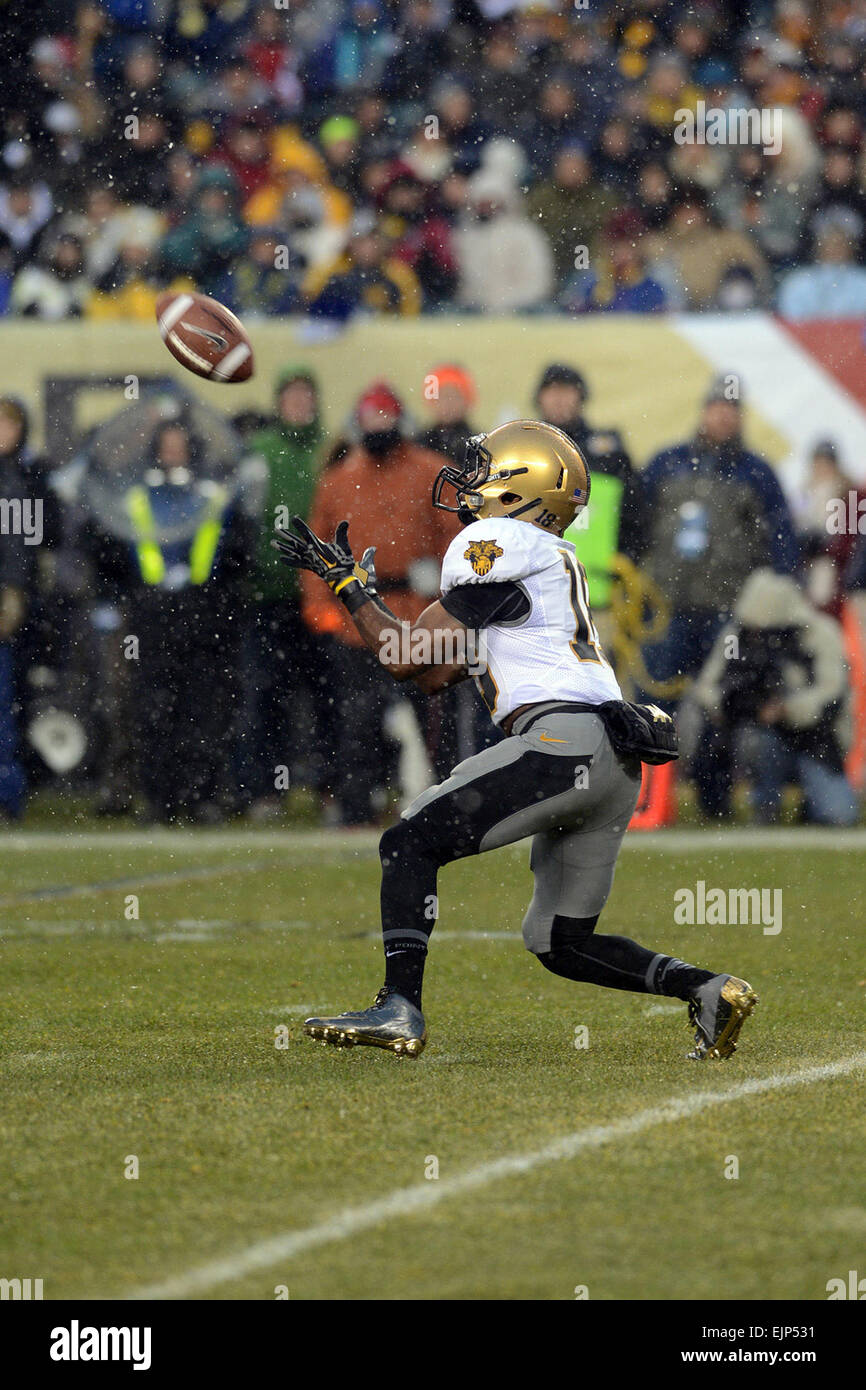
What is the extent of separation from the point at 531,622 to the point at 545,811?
1.53 ft

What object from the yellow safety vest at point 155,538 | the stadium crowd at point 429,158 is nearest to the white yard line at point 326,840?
the yellow safety vest at point 155,538

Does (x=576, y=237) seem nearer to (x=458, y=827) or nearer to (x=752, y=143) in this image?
(x=752, y=143)

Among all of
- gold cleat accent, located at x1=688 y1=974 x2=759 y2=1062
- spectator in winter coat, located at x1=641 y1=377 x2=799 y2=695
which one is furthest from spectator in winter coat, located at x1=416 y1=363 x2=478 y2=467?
gold cleat accent, located at x1=688 y1=974 x2=759 y2=1062

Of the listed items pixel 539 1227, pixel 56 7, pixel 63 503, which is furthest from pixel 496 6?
pixel 539 1227

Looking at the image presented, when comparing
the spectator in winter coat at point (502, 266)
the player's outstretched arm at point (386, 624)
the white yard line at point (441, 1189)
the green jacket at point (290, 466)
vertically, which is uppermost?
the spectator in winter coat at point (502, 266)

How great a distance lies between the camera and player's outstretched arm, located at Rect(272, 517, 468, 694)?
508 centimetres

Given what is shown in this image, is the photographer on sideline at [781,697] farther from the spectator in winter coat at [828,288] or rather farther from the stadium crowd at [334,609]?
the spectator in winter coat at [828,288]

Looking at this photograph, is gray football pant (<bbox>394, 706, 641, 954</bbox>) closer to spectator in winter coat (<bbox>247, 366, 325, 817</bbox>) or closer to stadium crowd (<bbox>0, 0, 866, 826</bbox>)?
stadium crowd (<bbox>0, 0, 866, 826</bbox>)

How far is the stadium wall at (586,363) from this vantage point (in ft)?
37.8

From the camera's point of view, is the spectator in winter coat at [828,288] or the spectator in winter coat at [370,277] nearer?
the spectator in winter coat at [828,288]

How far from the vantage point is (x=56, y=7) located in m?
15.3

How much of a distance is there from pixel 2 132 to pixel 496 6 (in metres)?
3.66

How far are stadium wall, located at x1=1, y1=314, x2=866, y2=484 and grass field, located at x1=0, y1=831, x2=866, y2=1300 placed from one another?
13.8 ft

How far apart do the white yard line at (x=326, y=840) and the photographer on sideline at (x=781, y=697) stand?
0.73ft
